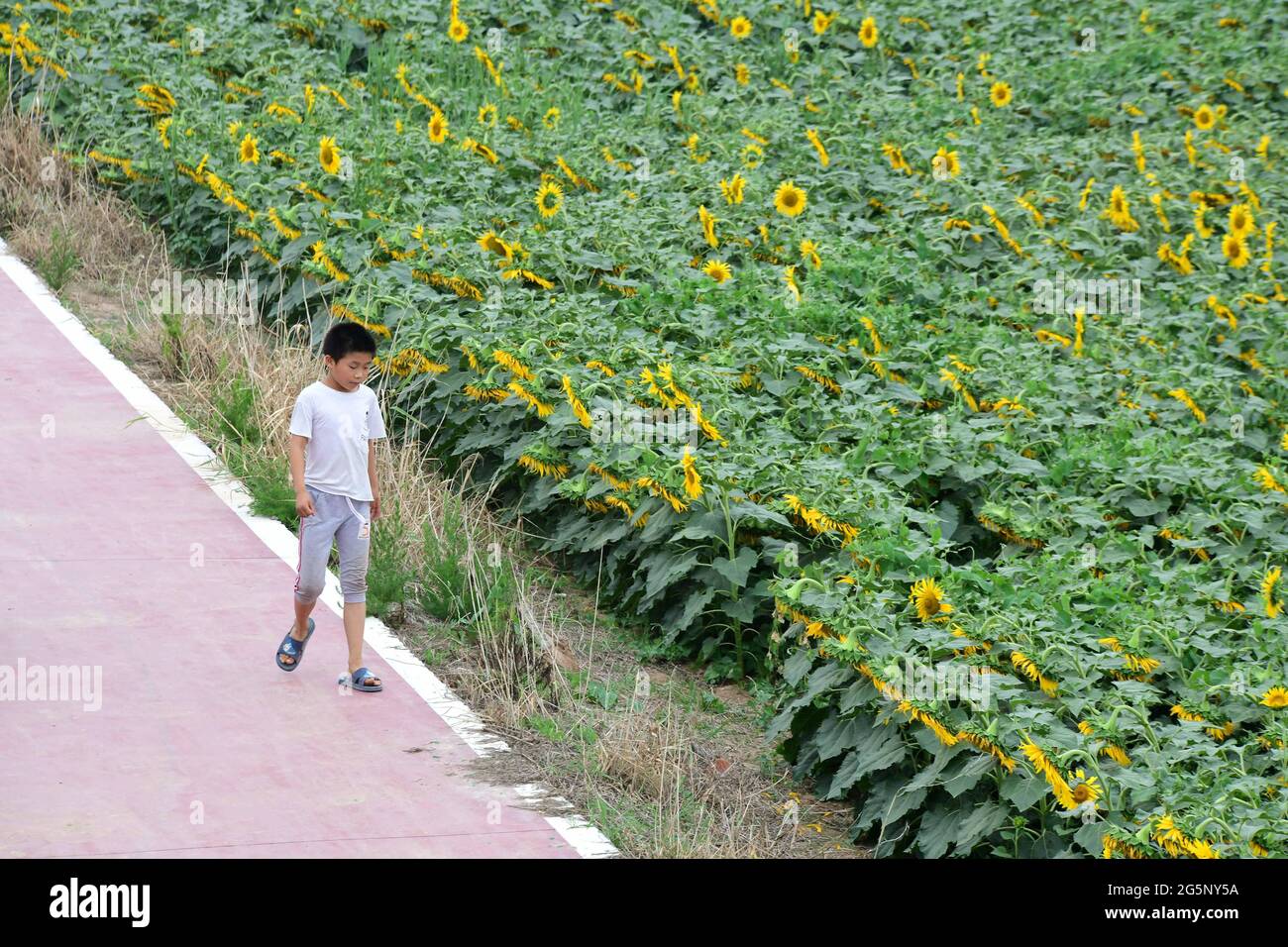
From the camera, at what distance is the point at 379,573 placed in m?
7.19

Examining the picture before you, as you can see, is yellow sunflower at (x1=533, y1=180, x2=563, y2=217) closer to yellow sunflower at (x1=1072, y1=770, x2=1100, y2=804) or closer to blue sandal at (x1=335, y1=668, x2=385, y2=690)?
blue sandal at (x1=335, y1=668, x2=385, y2=690)

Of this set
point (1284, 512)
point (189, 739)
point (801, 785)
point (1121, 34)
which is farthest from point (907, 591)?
point (1121, 34)

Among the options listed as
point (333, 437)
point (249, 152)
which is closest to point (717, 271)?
point (249, 152)

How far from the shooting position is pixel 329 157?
1031 centimetres

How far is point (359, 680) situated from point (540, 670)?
28.9 inches

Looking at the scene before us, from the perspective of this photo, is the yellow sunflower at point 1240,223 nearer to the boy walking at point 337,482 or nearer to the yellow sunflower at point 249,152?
the yellow sunflower at point 249,152

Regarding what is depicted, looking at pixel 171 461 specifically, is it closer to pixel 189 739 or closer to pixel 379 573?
pixel 379 573

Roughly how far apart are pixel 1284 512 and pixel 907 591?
2158mm

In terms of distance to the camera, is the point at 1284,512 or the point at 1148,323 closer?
the point at 1284,512

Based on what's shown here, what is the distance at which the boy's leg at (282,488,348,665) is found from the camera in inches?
244

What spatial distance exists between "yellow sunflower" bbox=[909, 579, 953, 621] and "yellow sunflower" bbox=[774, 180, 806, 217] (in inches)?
195

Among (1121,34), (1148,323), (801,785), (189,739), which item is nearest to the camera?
(189,739)
